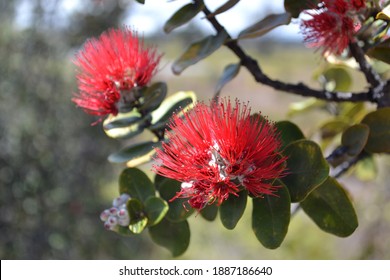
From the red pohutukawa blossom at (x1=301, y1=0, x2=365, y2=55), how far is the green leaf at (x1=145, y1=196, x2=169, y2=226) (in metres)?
0.28

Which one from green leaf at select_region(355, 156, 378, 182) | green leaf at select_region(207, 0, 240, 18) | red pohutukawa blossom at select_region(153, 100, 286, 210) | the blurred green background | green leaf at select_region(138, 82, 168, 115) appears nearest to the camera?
red pohutukawa blossom at select_region(153, 100, 286, 210)

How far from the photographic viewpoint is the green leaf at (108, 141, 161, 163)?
0.76 meters

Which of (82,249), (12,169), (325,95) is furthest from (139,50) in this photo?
(82,249)

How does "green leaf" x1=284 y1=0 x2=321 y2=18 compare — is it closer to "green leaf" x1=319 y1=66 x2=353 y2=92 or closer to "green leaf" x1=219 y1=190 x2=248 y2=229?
"green leaf" x1=219 y1=190 x2=248 y2=229

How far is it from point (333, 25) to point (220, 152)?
9.4 inches

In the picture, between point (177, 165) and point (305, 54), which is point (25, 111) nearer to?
point (177, 165)

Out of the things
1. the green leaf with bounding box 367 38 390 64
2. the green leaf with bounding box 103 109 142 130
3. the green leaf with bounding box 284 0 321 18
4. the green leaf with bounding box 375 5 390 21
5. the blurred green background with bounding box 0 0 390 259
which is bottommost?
the blurred green background with bounding box 0 0 390 259

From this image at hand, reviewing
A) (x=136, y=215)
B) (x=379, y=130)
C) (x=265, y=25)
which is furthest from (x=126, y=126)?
(x=379, y=130)

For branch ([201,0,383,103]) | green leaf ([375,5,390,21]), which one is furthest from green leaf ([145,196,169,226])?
green leaf ([375,5,390,21])

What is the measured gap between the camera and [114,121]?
0.79 metres

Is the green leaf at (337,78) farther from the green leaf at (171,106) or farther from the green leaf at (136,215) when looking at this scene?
the green leaf at (136,215)

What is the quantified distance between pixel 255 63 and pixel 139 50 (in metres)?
0.17

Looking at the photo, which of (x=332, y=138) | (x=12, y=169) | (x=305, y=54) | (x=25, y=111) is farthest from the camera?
(x=305, y=54)

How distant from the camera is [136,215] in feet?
2.35
